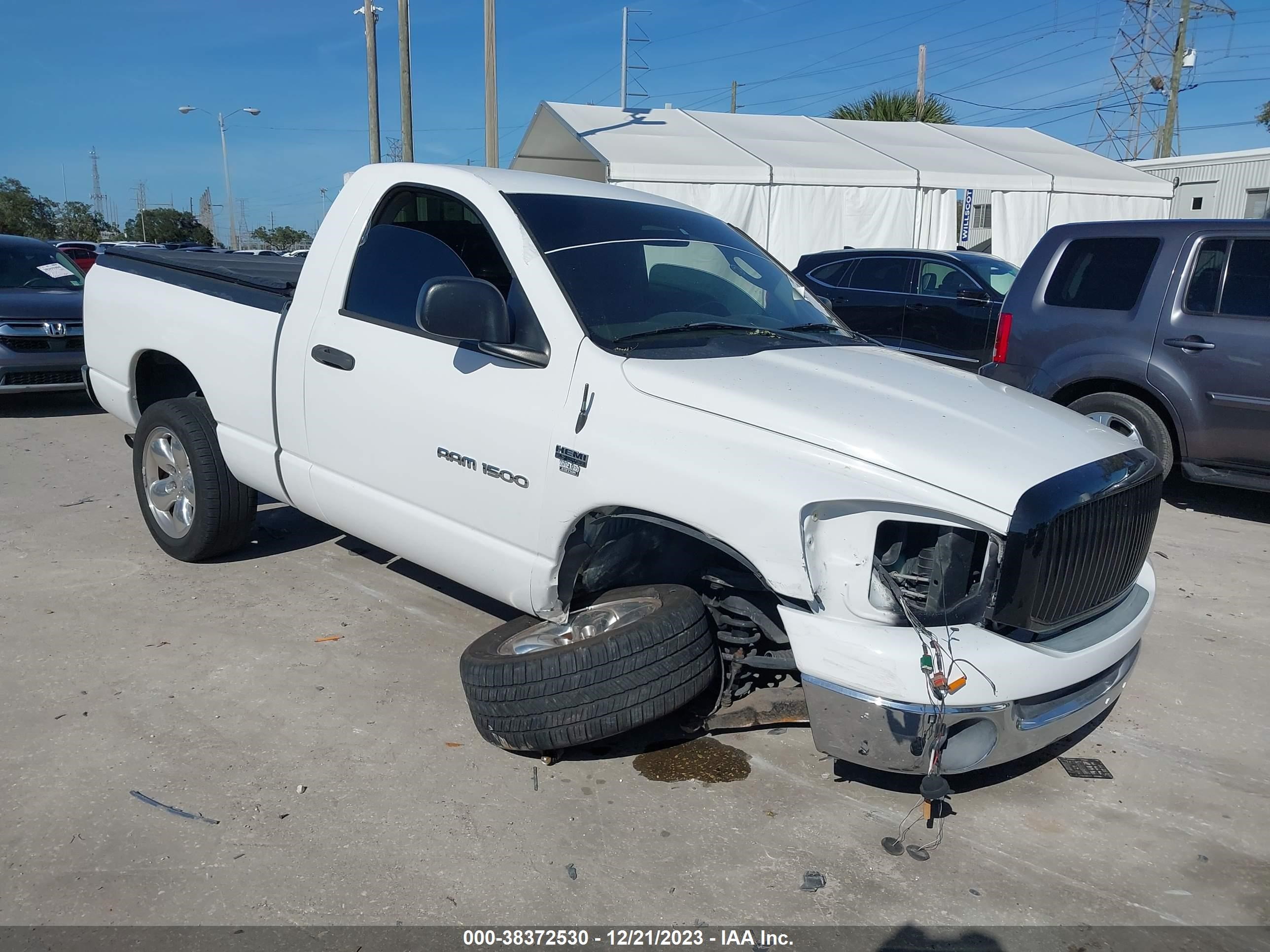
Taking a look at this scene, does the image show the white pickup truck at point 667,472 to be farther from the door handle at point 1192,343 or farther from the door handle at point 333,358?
the door handle at point 1192,343

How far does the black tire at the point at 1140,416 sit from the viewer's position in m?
6.54

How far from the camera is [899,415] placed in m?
2.97

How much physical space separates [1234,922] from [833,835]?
1.09m

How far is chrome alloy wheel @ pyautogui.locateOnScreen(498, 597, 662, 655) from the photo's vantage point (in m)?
3.28

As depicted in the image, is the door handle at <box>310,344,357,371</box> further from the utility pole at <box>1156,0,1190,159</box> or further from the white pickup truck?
the utility pole at <box>1156,0,1190,159</box>

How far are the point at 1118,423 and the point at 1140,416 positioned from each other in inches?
6.7

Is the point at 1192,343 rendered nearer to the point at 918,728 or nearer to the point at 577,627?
the point at 918,728

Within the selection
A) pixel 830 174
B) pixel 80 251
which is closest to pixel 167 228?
pixel 80 251

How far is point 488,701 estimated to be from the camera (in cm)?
319

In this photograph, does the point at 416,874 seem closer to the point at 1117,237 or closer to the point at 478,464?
the point at 478,464

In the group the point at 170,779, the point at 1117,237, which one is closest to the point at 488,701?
the point at 170,779

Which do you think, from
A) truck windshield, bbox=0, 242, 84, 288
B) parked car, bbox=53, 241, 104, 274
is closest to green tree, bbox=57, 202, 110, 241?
parked car, bbox=53, 241, 104, 274

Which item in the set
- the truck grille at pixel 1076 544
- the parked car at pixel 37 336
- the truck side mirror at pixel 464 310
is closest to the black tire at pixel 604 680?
the truck grille at pixel 1076 544

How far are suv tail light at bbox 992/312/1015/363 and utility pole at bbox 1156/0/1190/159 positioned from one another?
32.8m
